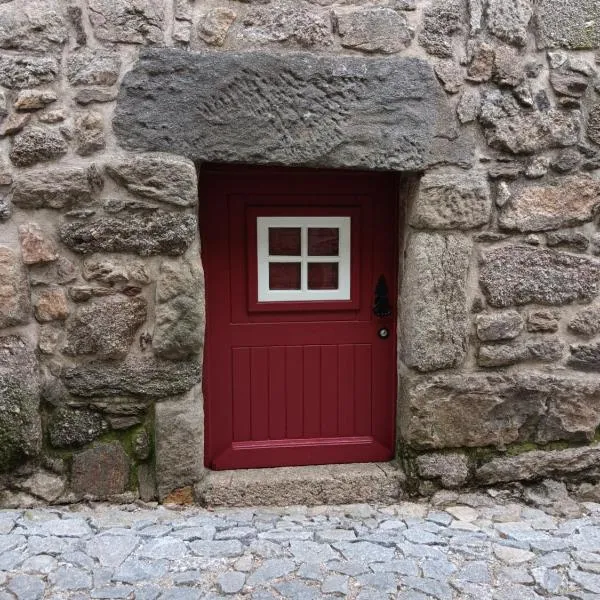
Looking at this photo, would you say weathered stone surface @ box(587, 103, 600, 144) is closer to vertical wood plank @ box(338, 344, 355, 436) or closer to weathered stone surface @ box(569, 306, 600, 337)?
weathered stone surface @ box(569, 306, 600, 337)

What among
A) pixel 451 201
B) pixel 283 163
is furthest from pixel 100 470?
pixel 451 201

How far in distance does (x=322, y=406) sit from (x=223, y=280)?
75 cm

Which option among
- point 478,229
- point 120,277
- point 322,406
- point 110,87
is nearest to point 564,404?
point 478,229

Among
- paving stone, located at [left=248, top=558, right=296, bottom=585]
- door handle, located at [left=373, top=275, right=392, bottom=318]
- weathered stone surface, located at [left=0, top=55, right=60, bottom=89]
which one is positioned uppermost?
weathered stone surface, located at [left=0, top=55, right=60, bottom=89]

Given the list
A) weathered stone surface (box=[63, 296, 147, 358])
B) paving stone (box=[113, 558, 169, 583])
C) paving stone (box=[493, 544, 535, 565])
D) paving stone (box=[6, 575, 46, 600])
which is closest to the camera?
paving stone (box=[6, 575, 46, 600])

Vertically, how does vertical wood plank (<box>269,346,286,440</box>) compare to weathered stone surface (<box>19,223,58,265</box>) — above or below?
below

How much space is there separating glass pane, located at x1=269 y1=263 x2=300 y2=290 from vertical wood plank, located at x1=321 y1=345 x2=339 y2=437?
328mm

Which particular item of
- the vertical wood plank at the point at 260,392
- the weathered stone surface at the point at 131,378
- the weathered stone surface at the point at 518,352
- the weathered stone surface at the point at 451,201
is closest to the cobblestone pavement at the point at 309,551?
the vertical wood plank at the point at 260,392

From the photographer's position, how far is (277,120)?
2.26m

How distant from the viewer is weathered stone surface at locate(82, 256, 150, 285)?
226 cm

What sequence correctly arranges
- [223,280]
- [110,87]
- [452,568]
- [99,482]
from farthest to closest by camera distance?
1. [223,280]
2. [99,482]
3. [110,87]
4. [452,568]

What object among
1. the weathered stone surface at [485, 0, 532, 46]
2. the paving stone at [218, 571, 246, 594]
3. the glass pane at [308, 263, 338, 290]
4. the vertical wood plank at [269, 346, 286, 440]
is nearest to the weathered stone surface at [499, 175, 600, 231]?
the weathered stone surface at [485, 0, 532, 46]

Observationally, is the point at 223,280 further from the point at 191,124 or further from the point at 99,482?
the point at 99,482

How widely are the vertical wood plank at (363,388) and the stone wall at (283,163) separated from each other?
8.5 inches
